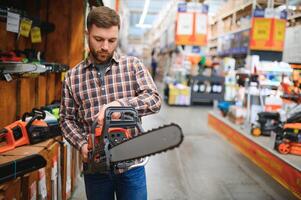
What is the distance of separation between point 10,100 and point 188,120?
543 cm

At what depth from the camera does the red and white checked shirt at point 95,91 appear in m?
1.59

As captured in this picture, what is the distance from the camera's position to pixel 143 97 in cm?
155

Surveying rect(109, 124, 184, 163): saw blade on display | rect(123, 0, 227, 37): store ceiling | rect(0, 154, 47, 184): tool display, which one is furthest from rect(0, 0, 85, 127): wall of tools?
rect(123, 0, 227, 37): store ceiling

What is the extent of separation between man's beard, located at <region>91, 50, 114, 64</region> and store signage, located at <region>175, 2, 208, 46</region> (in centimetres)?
774

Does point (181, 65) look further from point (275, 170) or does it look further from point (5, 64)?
point (5, 64)

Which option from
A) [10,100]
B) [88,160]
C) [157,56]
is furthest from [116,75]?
[157,56]

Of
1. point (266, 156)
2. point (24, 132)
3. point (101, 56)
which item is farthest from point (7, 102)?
point (266, 156)

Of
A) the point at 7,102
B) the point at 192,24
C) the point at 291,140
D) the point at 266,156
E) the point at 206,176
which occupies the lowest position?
the point at 206,176

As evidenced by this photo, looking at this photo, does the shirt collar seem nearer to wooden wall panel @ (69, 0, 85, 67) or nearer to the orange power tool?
the orange power tool

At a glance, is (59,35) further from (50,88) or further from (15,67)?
(15,67)

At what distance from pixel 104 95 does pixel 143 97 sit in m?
0.19

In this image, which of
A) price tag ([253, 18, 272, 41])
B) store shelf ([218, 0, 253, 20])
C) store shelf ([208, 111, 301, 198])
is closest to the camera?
store shelf ([208, 111, 301, 198])

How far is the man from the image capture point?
157cm

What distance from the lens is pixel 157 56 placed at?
64.3ft
